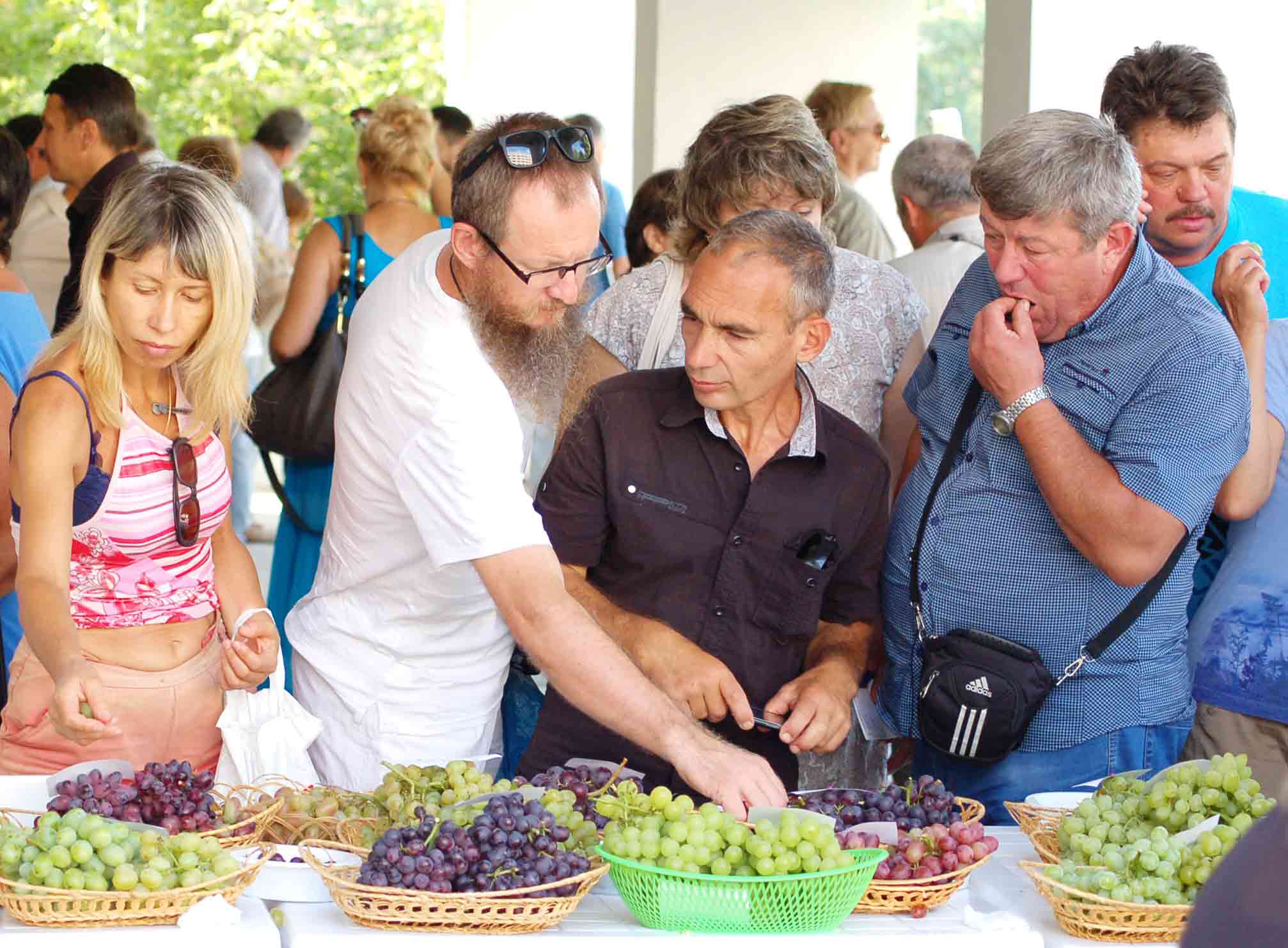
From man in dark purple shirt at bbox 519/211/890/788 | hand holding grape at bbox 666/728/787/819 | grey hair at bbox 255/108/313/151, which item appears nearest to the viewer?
hand holding grape at bbox 666/728/787/819

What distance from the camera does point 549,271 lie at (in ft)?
7.69

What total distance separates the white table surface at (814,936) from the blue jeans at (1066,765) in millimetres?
528

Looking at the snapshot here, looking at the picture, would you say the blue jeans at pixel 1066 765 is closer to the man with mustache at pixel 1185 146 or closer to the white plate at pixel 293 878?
the man with mustache at pixel 1185 146

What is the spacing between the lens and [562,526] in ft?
8.58

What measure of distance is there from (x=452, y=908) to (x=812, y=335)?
127cm

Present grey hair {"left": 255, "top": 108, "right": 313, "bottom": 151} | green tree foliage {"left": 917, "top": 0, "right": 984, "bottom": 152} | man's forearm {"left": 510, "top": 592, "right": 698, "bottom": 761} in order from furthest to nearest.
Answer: green tree foliage {"left": 917, "top": 0, "right": 984, "bottom": 152} → grey hair {"left": 255, "top": 108, "right": 313, "bottom": 151} → man's forearm {"left": 510, "top": 592, "right": 698, "bottom": 761}

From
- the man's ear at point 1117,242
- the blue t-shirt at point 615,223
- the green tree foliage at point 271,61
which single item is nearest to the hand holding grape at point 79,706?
the man's ear at point 1117,242

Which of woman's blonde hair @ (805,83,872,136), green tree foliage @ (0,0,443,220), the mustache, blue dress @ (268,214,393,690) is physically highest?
green tree foliage @ (0,0,443,220)

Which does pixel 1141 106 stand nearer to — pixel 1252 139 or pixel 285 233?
pixel 1252 139

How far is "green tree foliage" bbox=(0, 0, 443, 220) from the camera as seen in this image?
16062 mm

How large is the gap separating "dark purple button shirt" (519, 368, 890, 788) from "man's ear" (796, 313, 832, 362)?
0.18 ft

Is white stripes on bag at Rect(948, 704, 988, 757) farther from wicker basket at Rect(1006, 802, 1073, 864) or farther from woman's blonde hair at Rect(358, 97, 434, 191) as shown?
woman's blonde hair at Rect(358, 97, 434, 191)

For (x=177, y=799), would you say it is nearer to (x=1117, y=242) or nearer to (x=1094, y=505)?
(x=1094, y=505)

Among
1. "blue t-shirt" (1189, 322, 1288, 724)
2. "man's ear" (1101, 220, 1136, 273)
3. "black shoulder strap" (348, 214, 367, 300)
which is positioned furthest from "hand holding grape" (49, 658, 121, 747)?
"black shoulder strap" (348, 214, 367, 300)
